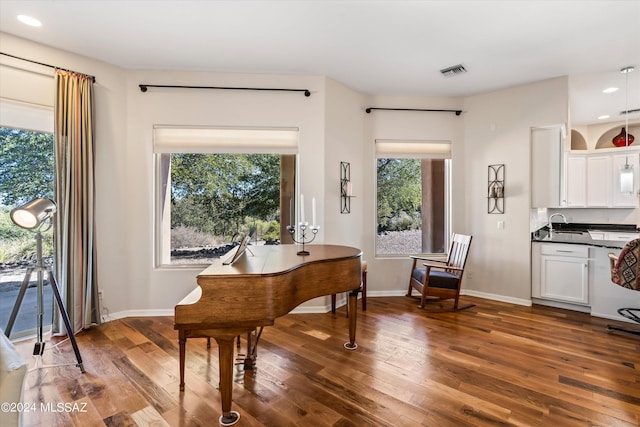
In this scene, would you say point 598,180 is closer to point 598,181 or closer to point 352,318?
point 598,181

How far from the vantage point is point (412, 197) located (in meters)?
4.65

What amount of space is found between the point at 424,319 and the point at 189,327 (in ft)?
8.77

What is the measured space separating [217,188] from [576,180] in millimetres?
6120

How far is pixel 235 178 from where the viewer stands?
3863 mm

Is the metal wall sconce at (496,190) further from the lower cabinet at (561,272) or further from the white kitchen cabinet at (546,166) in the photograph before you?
the lower cabinet at (561,272)

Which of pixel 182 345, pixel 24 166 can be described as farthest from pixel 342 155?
pixel 24 166

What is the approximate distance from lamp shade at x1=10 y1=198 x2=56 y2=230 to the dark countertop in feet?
17.1

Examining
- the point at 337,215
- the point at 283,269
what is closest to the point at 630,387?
the point at 283,269

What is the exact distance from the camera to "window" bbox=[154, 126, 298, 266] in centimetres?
369

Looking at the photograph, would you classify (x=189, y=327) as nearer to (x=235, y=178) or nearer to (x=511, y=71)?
(x=235, y=178)

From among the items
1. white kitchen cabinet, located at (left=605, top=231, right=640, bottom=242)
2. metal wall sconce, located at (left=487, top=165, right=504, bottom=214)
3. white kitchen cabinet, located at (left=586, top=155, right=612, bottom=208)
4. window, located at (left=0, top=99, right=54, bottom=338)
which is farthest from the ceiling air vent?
window, located at (left=0, top=99, right=54, bottom=338)

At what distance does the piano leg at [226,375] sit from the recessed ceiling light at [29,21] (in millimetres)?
3151

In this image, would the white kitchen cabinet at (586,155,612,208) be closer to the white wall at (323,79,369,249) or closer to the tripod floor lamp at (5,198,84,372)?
the white wall at (323,79,369,249)

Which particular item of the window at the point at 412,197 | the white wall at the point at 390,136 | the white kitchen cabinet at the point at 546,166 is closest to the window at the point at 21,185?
the white wall at the point at 390,136
